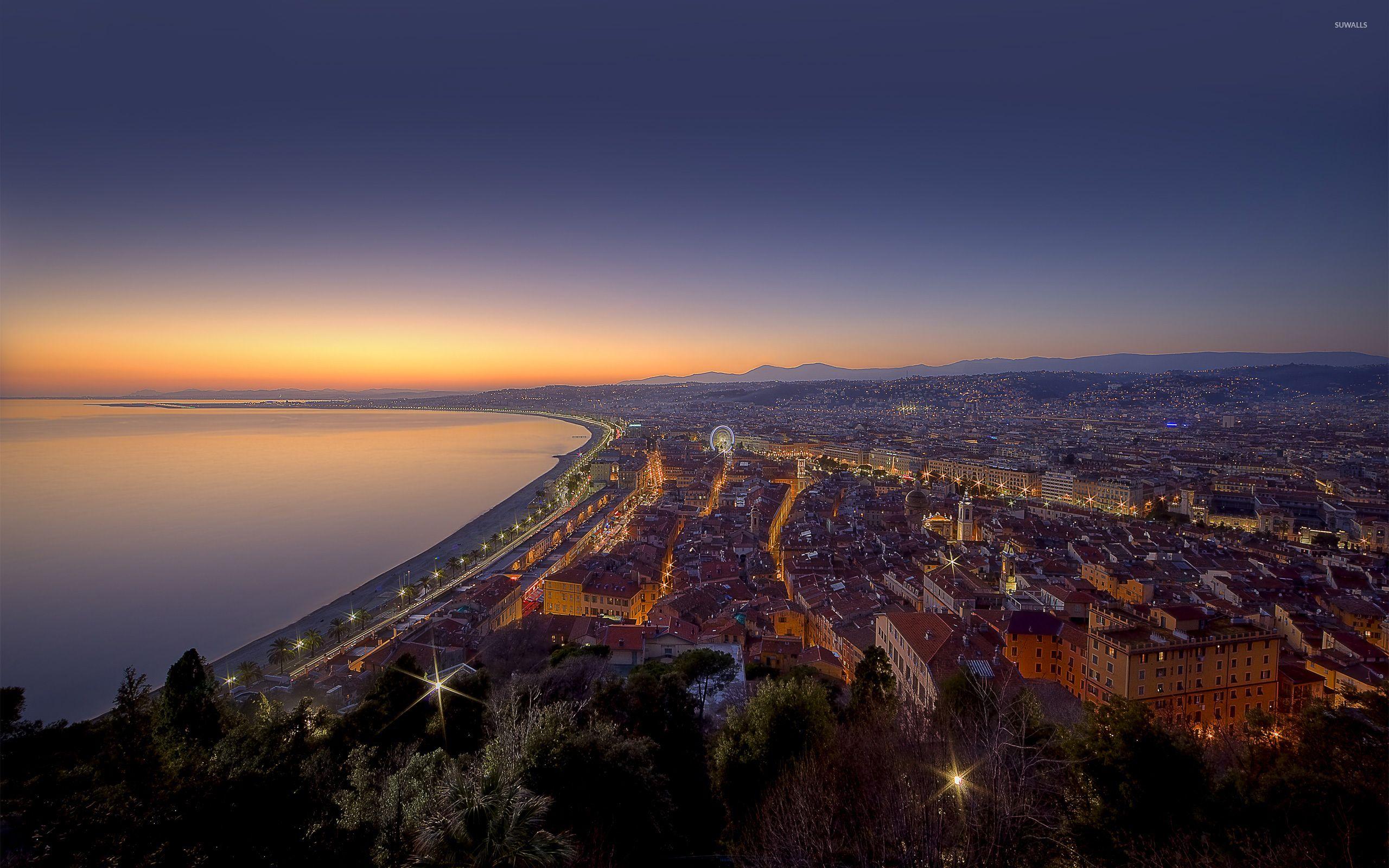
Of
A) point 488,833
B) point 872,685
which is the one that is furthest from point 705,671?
point 488,833

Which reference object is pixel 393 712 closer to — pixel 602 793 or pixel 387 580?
pixel 602 793

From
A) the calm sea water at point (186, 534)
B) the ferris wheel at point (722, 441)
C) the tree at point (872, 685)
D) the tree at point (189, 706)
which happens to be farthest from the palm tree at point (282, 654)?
the ferris wheel at point (722, 441)

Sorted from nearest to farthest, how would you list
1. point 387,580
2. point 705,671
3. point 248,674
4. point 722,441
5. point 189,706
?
point 189,706
point 705,671
point 248,674
point 387,580
point 722,441

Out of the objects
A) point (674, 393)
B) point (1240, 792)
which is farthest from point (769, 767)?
point (674, 393)

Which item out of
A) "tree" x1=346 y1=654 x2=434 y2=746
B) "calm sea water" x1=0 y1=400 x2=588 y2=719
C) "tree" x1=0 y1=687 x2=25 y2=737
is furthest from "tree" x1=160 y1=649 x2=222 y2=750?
"calm sea water" x1=0 y1=400 x2=588 y2=719

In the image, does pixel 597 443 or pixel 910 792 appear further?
pixel 597 443

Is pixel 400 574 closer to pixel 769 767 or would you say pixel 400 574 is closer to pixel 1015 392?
pixel 769 767

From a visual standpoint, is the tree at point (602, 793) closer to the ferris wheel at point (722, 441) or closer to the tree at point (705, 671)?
the tree at point (705, 671)
